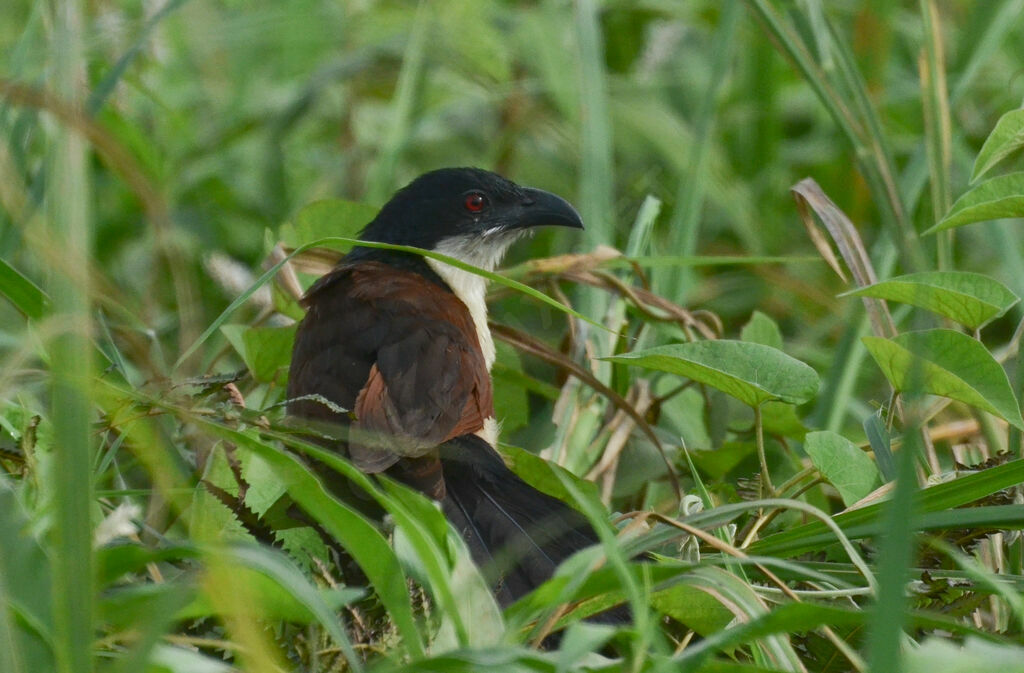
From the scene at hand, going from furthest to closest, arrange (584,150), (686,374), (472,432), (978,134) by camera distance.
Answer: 1. (978,134)
2. (584,150)
3. (472,432)
4. (686,374)

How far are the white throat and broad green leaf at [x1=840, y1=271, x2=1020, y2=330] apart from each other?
68 centimetres

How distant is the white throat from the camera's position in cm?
230

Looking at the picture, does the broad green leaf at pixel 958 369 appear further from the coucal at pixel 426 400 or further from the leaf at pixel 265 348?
the leaf at pixel 265 348

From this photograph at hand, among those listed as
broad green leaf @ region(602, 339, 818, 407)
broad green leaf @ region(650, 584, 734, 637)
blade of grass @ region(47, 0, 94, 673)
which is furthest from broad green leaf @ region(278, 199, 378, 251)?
blade of grass @ region(47, 0, 94, 673)

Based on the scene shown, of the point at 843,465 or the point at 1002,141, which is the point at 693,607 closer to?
the point at 843,465

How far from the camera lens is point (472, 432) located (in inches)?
78.5

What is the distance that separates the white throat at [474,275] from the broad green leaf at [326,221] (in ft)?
0.56

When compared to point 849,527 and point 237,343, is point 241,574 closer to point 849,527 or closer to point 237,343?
point 849,527

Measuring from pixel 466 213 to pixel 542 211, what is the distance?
18cm

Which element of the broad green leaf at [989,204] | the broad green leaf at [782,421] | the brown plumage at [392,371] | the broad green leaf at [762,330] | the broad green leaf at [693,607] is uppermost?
the broad green leaf at [989,204]

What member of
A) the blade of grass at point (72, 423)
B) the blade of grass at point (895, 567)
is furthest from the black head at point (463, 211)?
the blade of grass at point (895, 567)

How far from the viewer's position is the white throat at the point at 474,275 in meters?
2.30

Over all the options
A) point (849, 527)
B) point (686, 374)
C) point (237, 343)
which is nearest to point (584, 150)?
point (237, 343)

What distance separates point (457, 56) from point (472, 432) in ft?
7.13
